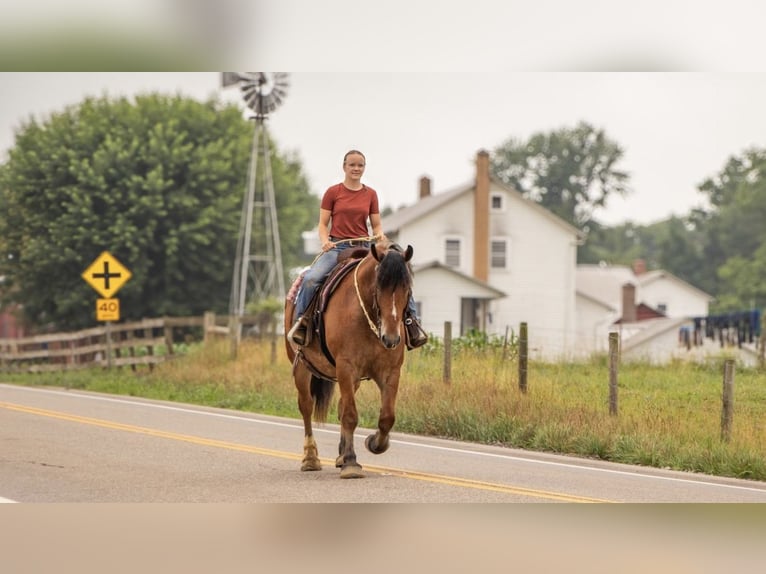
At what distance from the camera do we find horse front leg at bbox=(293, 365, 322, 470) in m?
11.7

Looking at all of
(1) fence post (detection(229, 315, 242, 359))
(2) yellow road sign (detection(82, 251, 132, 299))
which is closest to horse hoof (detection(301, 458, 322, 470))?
(1) fence post (detection(229, 315, 242, 359))

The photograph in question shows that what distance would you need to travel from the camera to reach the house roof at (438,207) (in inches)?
1980

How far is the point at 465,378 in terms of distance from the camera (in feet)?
54.0

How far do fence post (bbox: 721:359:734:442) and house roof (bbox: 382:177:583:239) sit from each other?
116ft

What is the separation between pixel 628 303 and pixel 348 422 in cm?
5813

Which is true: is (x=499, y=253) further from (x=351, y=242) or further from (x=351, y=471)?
(x=351, y=471)

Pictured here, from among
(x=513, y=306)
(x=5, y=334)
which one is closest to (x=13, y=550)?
(x=513, y=306)

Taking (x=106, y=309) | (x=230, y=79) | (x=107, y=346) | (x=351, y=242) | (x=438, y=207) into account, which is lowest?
(x=107, y=346)

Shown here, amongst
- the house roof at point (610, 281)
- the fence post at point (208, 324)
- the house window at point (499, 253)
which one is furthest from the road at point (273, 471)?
the house roof at point (610, 281)

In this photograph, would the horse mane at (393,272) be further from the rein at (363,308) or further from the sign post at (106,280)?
the sign post at (106,280)

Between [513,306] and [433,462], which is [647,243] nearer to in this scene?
[513,306]

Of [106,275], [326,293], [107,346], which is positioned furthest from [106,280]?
[326,293]

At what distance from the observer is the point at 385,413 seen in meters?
10.7

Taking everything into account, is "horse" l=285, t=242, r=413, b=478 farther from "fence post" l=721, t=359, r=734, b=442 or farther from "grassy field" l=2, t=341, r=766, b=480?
"fence post" l=721, t=359, r=734, b=442
